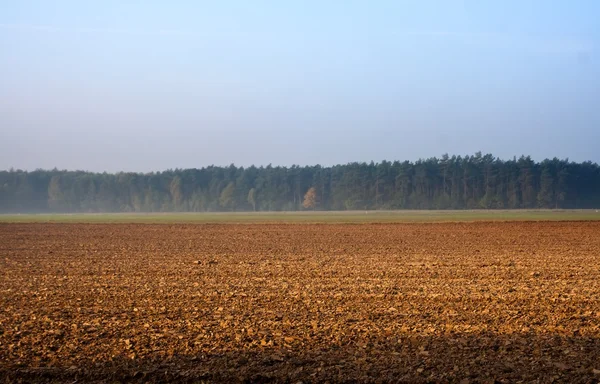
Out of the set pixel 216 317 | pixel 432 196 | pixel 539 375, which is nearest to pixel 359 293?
pixel 216 317

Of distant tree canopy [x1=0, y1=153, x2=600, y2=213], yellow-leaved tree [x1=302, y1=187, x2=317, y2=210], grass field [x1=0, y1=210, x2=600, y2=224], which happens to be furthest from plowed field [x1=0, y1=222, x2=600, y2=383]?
yellow-leaved tree [x1=302, y1=187, x2=317, y2=210]

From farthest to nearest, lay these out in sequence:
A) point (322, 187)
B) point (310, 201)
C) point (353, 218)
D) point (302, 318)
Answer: point (322, 187)
point (310, 201)
point (353, 218)
point (302, 318)

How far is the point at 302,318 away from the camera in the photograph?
13.6m

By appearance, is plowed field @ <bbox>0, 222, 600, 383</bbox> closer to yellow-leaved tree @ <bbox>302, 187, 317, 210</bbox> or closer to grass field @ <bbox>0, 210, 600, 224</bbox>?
grass field @ <bbox>0, 210, 600, 224</bbox>

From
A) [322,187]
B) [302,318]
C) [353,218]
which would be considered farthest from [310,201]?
[302,318]

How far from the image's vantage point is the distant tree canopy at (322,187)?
134 metres

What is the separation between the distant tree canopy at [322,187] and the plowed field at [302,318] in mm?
108534

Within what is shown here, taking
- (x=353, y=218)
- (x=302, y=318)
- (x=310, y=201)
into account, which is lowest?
(x=302, y=318)

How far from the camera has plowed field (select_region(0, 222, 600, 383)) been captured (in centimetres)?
980

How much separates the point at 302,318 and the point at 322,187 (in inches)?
5553

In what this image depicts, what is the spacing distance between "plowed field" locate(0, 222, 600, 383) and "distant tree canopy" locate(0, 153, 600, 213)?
109 m

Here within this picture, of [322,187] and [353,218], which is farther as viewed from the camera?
[322,187]

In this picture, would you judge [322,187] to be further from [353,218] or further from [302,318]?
[302,318]

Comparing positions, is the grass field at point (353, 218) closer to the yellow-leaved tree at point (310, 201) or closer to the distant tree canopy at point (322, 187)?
the distant tree canopy at point (322, 187)
